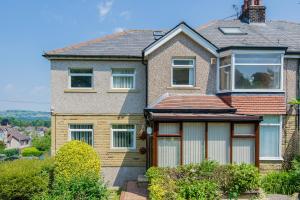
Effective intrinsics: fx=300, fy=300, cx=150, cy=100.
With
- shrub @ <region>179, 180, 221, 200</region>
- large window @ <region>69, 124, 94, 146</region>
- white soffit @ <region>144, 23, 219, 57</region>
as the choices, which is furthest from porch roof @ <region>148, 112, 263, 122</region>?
large window @ <region>69, 124, 94, 146</region>

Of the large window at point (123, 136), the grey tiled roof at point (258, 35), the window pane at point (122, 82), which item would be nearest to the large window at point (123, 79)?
the window pane at point (122, 82)

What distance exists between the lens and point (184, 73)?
1698cm

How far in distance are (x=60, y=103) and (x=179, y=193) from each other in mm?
9304

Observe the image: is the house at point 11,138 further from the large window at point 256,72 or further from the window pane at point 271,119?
the window pane at point 271,119

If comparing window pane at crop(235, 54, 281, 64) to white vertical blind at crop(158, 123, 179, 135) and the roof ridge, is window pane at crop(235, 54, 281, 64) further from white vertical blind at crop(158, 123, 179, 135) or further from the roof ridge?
the roof ridge

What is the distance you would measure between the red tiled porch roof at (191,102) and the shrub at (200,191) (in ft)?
13.4

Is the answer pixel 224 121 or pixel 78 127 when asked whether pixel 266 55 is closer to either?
pixel 224 121

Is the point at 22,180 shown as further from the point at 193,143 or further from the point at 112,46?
the point at 112,46

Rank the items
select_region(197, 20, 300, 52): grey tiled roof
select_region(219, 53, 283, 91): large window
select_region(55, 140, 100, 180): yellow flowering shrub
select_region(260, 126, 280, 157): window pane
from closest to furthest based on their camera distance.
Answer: select_region(55, 140, 100, 180): yellow flowering shrub < select_region(219, 53, 283, 91): large window < select_region(260, 126, 280, 157): window pane < select_region(197, 20, 300, 52): grey tiled roof

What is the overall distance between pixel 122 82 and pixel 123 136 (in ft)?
10.5

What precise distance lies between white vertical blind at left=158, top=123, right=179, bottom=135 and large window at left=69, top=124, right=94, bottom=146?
5879 millimetres

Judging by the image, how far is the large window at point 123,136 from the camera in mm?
17641

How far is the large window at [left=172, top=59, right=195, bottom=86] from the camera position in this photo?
1686 centimetres

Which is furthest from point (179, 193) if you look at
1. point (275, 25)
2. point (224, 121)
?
point (275, 25)
